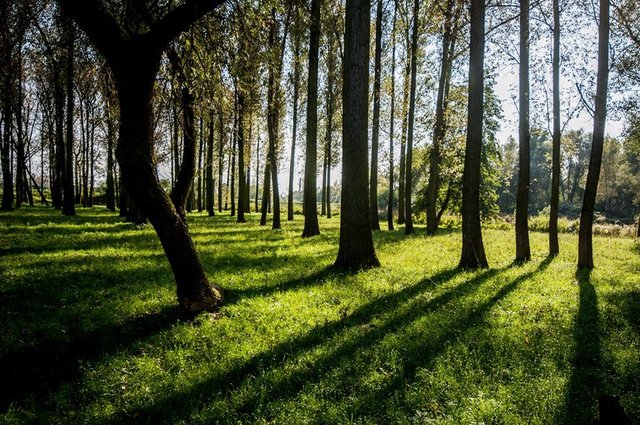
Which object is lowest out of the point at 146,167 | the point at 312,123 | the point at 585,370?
the point at 585,370

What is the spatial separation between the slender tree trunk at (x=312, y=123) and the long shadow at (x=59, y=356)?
1251 cm

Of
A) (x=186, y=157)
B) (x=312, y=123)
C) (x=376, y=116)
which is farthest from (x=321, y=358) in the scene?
(x=376, y=116)

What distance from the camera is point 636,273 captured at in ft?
38.8

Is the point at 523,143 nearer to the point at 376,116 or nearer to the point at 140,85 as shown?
the point at 376,116

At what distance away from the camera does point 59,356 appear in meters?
5.70

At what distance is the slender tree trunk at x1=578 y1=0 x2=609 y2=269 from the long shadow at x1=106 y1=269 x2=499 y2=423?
6628 mm

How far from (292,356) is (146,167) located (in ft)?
14.1

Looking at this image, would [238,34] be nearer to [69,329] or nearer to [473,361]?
[69,329]

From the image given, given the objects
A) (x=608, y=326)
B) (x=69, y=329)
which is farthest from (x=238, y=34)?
(x=608, y=326)

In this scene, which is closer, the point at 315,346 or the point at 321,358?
the point at 321,358

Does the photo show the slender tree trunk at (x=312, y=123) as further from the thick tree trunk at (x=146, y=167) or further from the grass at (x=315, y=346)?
the thick tree trunk at (x=146, y=167)

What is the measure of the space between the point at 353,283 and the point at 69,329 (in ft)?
20.1

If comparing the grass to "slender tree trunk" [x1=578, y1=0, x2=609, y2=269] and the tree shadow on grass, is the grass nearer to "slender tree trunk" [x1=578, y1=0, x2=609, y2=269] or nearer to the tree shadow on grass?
the tree shadow on grass

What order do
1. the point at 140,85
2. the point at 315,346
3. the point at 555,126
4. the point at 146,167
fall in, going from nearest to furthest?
the point at 315,346, the point at 140,85, the point at 146,167, the point at 555,126
